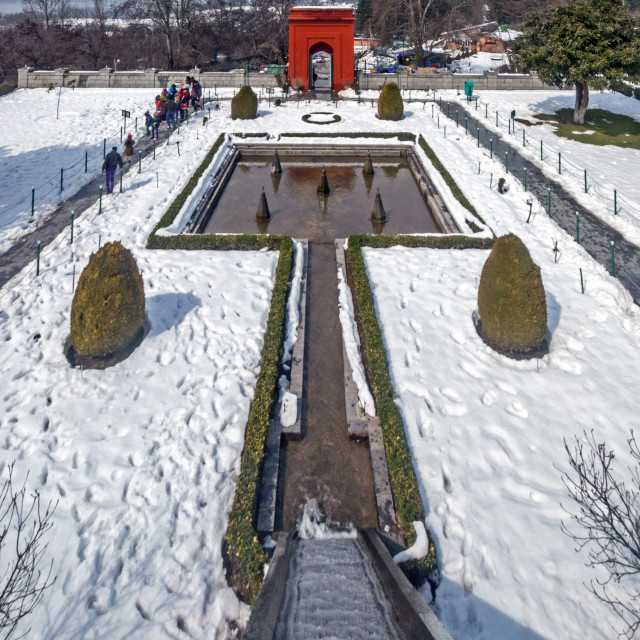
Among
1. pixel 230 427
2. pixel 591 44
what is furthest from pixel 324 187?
pixel 591 44

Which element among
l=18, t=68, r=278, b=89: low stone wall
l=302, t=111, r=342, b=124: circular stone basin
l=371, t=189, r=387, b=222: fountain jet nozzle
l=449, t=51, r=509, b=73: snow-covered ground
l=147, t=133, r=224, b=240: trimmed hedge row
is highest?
l=449, t=51, r=509, b=73: snow-covered ground

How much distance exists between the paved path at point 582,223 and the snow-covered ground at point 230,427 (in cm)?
67

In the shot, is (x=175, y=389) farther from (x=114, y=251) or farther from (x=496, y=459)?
(x=496, y=459)

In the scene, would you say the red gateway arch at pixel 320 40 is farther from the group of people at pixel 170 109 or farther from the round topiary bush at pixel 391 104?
the round topiary bush at pixel 391 104

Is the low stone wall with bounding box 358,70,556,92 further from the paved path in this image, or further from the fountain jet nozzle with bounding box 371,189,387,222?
the fountain jet nozzle with bounding box 371,189,387,222

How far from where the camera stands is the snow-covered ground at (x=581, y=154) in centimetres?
1614

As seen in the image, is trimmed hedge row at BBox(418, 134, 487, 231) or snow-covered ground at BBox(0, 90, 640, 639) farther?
trimmed hedge row at BBox(418, 134, 487, 231)

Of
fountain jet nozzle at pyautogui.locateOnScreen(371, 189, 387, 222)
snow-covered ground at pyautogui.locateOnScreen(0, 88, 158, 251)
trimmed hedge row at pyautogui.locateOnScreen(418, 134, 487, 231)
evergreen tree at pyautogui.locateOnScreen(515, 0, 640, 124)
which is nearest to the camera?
fountain jet nozzle at pyautogui.locateOnScreen(371, 189, 387, 222)

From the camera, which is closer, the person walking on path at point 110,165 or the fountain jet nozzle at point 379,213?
the fountain jet nozzle at point 379,213

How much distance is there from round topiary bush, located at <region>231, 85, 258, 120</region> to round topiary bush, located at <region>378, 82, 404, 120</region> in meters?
7.20

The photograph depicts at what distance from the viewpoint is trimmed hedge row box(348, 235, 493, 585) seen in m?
6.06

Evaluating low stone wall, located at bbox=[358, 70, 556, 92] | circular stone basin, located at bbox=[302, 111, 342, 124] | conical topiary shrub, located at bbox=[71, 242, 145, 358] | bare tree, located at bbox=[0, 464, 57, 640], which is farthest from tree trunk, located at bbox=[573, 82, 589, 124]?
bare tree, located at bbox=[0, 464, 57, 640]

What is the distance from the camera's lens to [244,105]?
25781 millimetres

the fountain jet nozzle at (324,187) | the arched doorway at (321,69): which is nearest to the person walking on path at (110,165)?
the fountain jet nozzle at (324,187)
